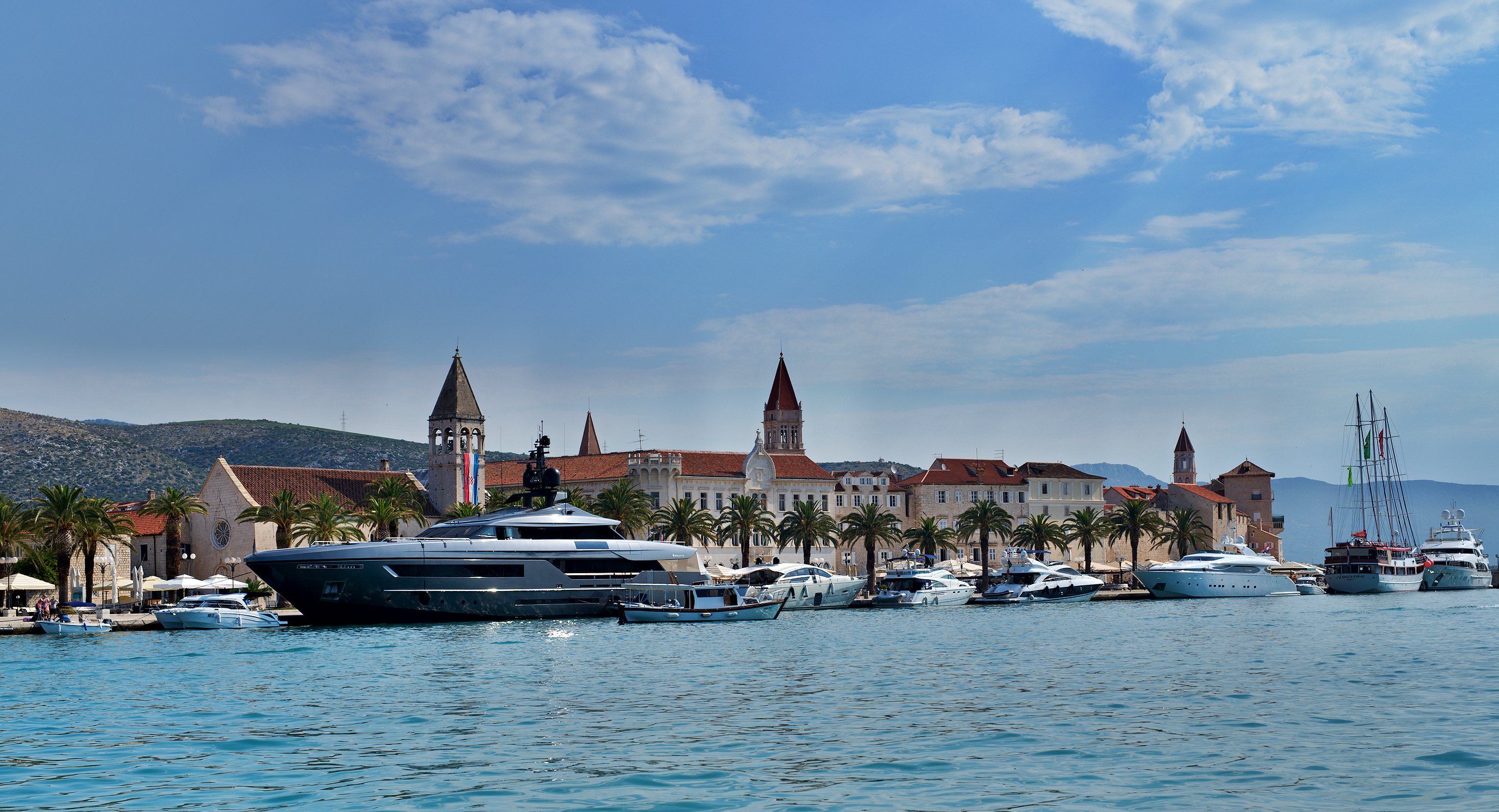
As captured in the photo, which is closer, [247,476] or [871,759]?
[871,759]

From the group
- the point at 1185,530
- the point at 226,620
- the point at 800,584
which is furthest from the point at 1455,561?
the point at 226,620

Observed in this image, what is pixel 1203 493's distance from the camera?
139625 mm

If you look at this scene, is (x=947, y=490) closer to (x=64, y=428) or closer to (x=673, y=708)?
(x=673, y=708)

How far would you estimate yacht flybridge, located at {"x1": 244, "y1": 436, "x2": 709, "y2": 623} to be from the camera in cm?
5656

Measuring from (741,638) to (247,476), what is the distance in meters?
53.8

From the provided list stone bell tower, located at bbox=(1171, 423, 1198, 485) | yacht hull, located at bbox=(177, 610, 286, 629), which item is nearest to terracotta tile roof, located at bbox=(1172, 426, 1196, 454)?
stone bell tower, located at bbox=(1171, 423, 1198, 485)

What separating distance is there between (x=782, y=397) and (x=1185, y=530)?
4342 centimetres

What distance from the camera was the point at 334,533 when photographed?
72688 mm

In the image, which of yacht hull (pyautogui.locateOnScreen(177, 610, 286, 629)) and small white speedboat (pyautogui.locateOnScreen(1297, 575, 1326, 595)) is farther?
small white speedboat (pyautogui.locateOnScreen(1297, 575, 1326, 595))

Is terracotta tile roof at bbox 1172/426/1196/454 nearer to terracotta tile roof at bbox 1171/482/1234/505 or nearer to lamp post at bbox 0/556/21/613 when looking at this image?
terracotta tile roof at bbox 1171/482/1234/505

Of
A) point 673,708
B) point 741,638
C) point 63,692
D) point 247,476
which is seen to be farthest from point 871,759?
point 247,476

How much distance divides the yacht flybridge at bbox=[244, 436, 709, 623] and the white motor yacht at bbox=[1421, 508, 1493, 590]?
68494mm

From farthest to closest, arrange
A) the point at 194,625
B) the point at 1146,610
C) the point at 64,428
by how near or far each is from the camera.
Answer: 1. the point at 64,428
2. the point at 1146,610
3. the point at 194,625

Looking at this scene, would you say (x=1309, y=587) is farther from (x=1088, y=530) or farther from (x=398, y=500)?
(x=398, y=500)
